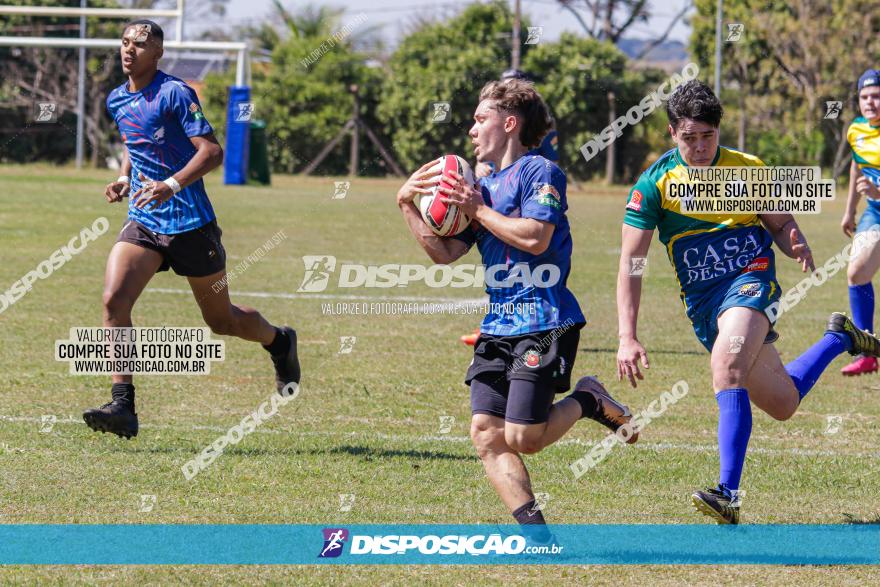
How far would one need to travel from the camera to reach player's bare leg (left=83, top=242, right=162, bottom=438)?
22.0ft

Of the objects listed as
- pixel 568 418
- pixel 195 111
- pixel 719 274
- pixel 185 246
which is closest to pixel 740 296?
pixel 719 274

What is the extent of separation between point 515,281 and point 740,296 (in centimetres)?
123

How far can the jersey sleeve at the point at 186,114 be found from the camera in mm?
7105

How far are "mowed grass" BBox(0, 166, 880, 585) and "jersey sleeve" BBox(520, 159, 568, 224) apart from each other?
139cm

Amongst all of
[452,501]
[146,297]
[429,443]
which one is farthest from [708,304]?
[146,297]

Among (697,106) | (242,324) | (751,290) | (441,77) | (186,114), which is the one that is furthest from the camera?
(441,77)

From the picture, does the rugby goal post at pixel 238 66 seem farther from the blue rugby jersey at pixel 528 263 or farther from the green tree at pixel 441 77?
the blue rugby jersey at pixel 528 263

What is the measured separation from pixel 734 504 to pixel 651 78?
3694cm

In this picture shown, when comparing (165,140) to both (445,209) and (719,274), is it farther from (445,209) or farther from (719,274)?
(719,274)

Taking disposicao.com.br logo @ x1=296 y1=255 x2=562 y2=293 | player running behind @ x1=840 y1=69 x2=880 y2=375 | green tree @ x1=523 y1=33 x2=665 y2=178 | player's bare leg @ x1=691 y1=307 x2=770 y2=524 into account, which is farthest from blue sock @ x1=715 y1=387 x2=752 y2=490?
green tree @ x1=523 y1=33 x2=665 y2=178

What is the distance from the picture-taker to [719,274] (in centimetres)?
596

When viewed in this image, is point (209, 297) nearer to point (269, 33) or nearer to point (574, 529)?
point (574, 529)

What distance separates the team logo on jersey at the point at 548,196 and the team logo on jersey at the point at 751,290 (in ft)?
3.90

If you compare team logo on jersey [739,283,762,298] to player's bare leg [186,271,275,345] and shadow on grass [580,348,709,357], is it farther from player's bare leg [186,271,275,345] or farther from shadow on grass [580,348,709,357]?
shadow on grass [580,348,709,357]
